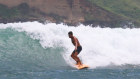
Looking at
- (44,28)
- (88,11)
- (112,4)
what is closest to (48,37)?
(44,28)

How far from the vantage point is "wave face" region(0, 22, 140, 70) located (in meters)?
19.8

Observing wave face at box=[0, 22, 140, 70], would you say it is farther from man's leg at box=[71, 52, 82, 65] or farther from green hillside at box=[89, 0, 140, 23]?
green hillside at box=[89, 0, 140, 23]

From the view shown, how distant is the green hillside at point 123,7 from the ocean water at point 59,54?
4165 inches

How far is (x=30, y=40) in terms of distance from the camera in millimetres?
21391

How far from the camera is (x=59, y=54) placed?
2094 cm

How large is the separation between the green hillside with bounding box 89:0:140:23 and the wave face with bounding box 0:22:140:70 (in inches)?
4167

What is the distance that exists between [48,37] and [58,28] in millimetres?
1258

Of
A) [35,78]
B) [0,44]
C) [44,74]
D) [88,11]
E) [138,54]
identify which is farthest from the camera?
[88,11]

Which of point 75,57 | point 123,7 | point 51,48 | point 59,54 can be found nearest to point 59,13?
point 123,7

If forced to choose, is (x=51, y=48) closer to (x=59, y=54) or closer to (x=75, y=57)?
(x=59, y=54)

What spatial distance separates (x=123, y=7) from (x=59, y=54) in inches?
4665

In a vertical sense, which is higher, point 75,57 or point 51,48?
point 51,48

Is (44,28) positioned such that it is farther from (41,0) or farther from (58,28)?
A: (41,0)

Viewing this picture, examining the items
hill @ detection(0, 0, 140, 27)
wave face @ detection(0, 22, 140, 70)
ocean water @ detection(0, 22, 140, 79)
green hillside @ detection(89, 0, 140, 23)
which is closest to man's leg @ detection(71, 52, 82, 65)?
ocean water @ detection(0, 22, 140, 79)
